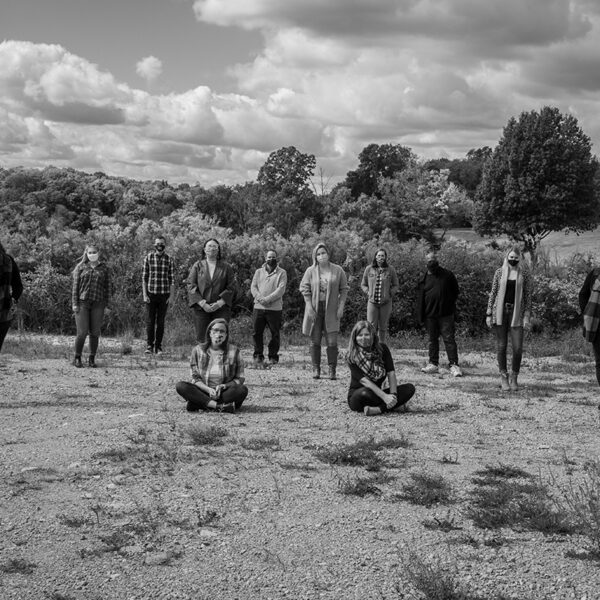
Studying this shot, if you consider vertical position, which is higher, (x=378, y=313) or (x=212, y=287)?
(x=212, y=287)

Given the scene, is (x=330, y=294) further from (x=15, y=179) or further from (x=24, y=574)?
(x=15, y=179)

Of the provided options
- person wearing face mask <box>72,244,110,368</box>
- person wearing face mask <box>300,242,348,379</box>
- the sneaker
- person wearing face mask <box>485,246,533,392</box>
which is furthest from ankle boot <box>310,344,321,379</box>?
person wearing face mask <box>72,244,110,368</box>

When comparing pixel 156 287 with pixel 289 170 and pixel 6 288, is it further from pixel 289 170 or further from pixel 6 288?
pixel 289 170

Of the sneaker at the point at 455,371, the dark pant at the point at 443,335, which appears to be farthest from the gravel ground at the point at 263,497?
the dark pant at the point at 443,335

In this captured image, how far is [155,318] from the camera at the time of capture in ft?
43.1

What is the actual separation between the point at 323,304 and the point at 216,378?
2.67m

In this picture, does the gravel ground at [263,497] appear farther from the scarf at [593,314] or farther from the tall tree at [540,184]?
the tall tree at [540,184]

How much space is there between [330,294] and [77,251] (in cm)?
769

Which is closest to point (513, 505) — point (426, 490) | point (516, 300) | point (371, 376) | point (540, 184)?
point (426, 490)

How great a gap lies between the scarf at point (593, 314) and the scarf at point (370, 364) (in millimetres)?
2213

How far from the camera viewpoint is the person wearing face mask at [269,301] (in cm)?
1216

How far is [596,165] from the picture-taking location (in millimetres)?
60875

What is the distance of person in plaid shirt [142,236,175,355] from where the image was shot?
1301 centimetres

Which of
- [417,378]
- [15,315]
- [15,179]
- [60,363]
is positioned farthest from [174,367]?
[15,179]
